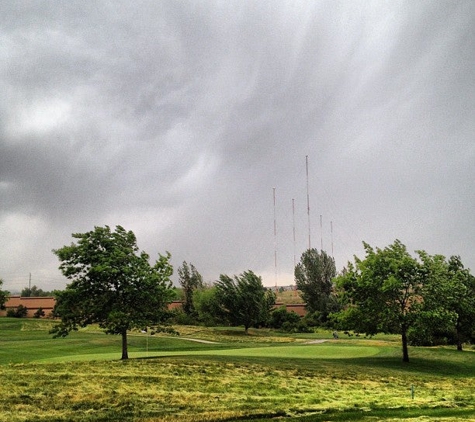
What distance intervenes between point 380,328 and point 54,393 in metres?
25.6

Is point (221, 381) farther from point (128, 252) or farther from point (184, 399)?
point (128, 252)

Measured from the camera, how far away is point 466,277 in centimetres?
5678

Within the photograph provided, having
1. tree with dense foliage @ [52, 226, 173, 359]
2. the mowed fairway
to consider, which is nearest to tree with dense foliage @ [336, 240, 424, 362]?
the mowed fairway

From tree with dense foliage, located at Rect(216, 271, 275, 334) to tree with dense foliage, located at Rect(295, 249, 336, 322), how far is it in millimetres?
22582

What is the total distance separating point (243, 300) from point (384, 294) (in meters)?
47.2

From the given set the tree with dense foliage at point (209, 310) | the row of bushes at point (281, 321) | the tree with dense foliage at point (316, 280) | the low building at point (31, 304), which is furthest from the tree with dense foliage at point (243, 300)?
the low building at point (31, 304)

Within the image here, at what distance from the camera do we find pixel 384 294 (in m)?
38.0

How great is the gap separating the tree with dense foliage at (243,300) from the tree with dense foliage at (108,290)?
161 feet

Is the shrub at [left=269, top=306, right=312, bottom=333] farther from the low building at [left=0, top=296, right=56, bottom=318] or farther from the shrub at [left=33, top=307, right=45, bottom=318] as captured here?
the shrub at [left=33, top=307, right=45, bottom=318]

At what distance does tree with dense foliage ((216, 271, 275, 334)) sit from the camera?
82562mm

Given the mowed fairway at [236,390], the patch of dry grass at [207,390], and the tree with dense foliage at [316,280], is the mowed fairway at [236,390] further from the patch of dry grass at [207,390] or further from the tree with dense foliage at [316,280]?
the tree with dense foliage at [316,280]

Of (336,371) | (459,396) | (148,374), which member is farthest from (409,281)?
(148,374)

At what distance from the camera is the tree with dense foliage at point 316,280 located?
104 meters

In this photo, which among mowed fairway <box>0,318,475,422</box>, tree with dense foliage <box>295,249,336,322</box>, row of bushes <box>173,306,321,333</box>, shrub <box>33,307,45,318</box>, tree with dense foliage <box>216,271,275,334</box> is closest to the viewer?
mowed fairway <box>0,318,475,422</box>
